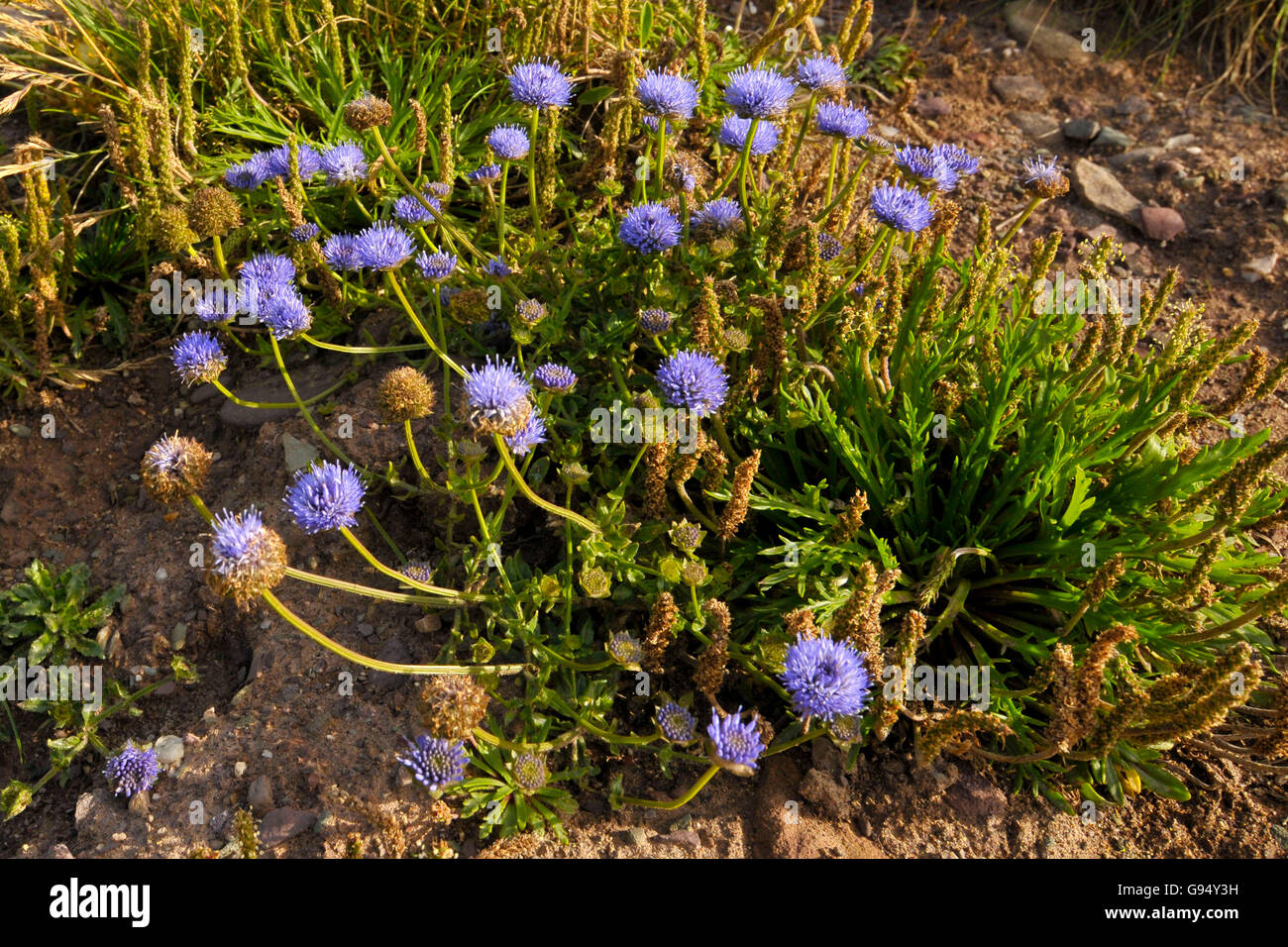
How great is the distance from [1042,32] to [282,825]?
20.7ft

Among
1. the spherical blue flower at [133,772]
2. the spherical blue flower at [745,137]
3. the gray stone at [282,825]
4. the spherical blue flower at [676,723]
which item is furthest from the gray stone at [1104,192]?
the spherical blue flower at [133,772]

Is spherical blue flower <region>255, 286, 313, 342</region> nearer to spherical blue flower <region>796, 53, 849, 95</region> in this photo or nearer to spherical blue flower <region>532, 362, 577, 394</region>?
spherical blue flower <region>532, 362, 577, 394</region>

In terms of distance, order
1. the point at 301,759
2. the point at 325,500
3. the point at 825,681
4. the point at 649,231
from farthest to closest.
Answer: the point at 649,231
the point at 301,759
the point at 325,500
the point at 825,681

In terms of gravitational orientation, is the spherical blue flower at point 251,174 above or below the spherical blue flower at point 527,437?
above

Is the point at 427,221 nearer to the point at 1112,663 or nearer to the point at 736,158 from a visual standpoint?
the point at 736,158

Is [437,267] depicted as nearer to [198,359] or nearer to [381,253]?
[381,253]

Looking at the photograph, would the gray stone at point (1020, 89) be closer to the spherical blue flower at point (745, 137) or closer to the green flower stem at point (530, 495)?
the spherical blue flower at point (745, 137)

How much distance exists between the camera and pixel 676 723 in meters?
2.79

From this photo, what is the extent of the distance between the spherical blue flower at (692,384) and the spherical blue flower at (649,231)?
0.54 m

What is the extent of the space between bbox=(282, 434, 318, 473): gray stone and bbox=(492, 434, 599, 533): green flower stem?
1.00 meters

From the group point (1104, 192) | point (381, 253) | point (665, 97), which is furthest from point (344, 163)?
point (1104, 192)

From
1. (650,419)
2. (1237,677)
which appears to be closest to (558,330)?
(650,419)

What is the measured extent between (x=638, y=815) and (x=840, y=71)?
2.65 meters

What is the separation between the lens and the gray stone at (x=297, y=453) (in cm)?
359
